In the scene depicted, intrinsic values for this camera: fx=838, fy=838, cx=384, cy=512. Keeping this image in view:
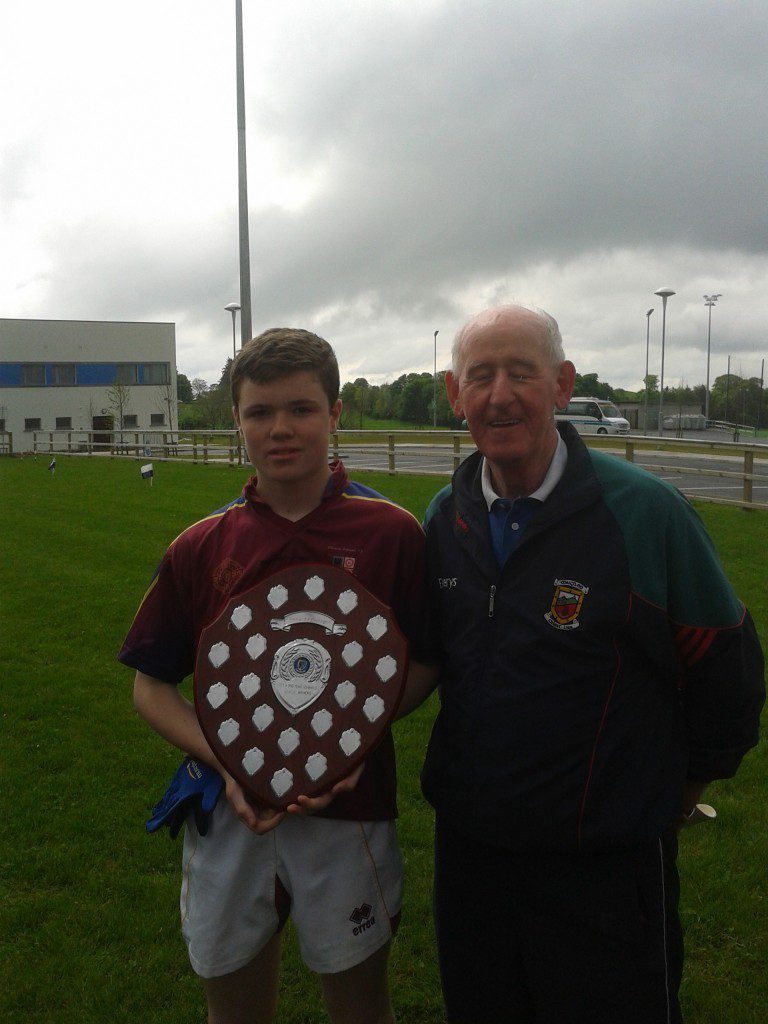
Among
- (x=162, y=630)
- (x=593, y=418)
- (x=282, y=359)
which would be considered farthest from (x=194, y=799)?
(x=593, y=418)

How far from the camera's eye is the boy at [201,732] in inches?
81.2

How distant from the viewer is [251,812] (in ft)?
6.20

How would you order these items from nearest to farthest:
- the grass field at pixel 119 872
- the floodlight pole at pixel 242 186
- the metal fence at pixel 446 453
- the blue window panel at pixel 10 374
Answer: the grass field at pixel 119 872, the metal fence at pixel 446 453, the floodlight pole at pixel 242 186, the blue window panel at pixel 10 374

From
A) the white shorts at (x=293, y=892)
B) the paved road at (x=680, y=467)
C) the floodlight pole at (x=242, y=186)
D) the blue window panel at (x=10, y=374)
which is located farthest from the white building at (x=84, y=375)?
the white shorts at (x=293, y=892)

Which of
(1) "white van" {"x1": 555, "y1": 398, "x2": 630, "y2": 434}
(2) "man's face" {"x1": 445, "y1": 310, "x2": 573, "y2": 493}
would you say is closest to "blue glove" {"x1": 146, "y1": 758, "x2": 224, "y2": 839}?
(2) "man's face" {"x1": 445, "y1": 310, "x2": 573, "y2": 493}

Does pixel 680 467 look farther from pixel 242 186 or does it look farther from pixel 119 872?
pixel 119 872

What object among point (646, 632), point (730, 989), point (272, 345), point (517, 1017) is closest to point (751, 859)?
point (730, 989)

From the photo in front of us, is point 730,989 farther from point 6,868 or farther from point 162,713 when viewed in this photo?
point 6,868

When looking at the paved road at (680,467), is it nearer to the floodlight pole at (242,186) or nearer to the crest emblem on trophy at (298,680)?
the floodlight pole at (242,186)

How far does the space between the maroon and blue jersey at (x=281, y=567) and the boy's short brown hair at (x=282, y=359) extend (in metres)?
0.27

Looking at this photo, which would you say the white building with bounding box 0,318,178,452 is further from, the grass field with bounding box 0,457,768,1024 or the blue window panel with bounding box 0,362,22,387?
the grass field with bounding box 0,457,768,1024

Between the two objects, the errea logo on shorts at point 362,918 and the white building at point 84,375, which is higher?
the white building at point 84,375

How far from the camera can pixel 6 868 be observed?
372cm

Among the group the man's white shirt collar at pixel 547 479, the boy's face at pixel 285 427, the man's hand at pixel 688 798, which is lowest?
the man's hand at pixel 688 798
